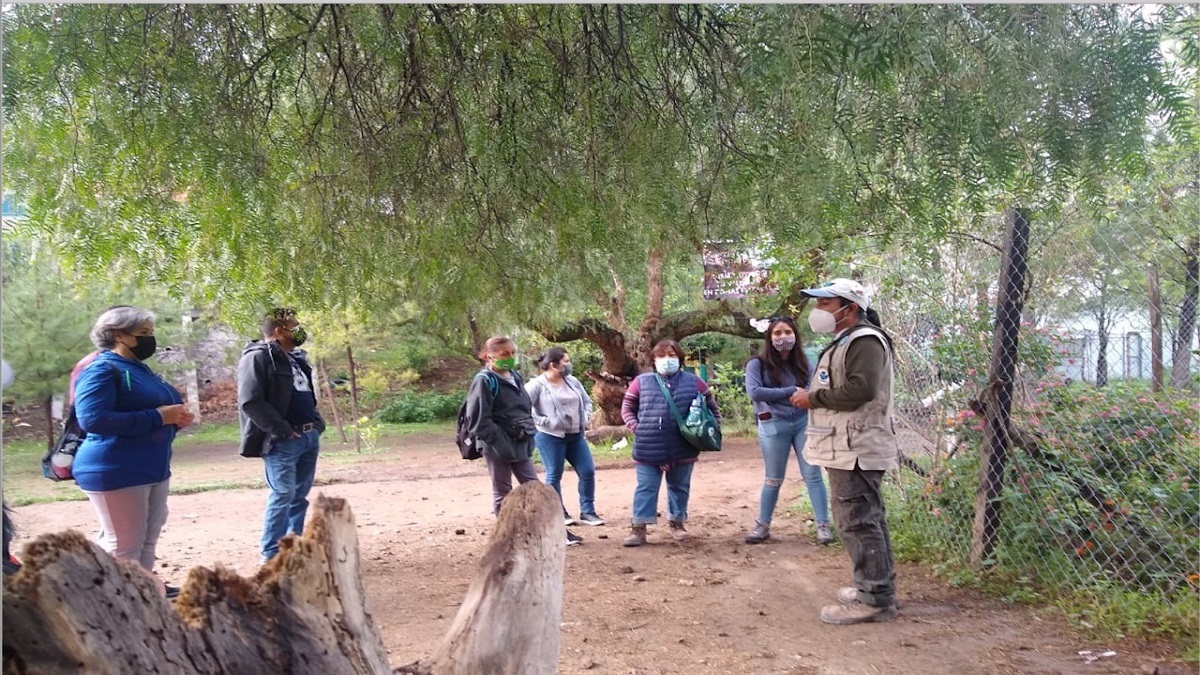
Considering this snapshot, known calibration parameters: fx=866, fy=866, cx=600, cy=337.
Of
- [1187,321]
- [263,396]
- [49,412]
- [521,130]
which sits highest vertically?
[521,130]

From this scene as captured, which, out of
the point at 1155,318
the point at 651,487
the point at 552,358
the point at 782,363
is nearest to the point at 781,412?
the point at 782,363

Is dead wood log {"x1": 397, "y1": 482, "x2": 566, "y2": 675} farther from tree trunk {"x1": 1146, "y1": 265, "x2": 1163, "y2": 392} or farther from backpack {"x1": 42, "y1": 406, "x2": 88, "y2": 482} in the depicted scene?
tree trunk {"x1": 1146, "y1": 265, "x2": 1163, "y2": 392}

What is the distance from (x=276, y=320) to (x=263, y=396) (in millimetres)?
335

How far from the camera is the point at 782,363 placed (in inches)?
186

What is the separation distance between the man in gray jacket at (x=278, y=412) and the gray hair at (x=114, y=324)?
2.01 ft

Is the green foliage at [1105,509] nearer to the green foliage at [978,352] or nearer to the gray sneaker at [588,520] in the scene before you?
the green foliage at [978,352]

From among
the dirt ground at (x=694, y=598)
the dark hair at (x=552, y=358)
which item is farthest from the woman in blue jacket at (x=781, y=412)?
the dark hair at (x=552, y=358)

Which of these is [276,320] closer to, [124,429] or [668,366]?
[124,429]

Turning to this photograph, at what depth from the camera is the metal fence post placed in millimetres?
3643

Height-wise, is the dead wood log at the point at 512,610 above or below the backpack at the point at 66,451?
below

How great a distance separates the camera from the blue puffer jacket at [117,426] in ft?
9.89

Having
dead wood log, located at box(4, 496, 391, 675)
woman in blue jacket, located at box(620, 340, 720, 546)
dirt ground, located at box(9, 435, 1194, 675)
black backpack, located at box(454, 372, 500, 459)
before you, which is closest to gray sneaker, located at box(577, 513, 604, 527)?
dirt ground, located at box(9, 435, 1194, 675)

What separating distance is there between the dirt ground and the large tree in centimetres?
138

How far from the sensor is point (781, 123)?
9.23 feet
